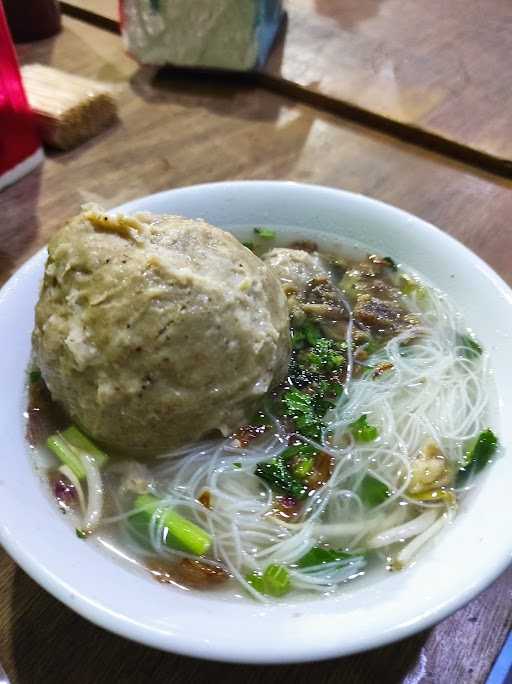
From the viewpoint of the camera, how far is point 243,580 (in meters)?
1.37

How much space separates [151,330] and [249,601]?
1.97 ft

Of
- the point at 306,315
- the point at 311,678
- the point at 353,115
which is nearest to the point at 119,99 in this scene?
the point at 353,115

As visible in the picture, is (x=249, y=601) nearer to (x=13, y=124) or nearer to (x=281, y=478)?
(x=281, y=478)

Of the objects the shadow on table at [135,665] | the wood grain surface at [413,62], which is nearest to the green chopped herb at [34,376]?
the shadow on table at [135,665]

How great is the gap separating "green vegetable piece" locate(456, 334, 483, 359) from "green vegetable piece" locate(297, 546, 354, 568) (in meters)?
0.68

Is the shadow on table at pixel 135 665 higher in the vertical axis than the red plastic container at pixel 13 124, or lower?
lower

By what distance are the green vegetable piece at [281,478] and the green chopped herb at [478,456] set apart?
0.38 metres

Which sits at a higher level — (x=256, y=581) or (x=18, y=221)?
(x=18, y=221)

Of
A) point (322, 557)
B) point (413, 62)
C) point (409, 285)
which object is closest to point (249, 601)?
point (322, 557)

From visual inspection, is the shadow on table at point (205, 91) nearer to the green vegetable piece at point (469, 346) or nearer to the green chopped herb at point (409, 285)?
the green chopped herb at point (409, 285)

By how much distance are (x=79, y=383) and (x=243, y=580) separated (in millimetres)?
569

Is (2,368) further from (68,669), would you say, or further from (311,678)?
(311,678)

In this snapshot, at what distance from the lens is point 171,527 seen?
146 cm

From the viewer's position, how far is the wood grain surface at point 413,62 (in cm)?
307
